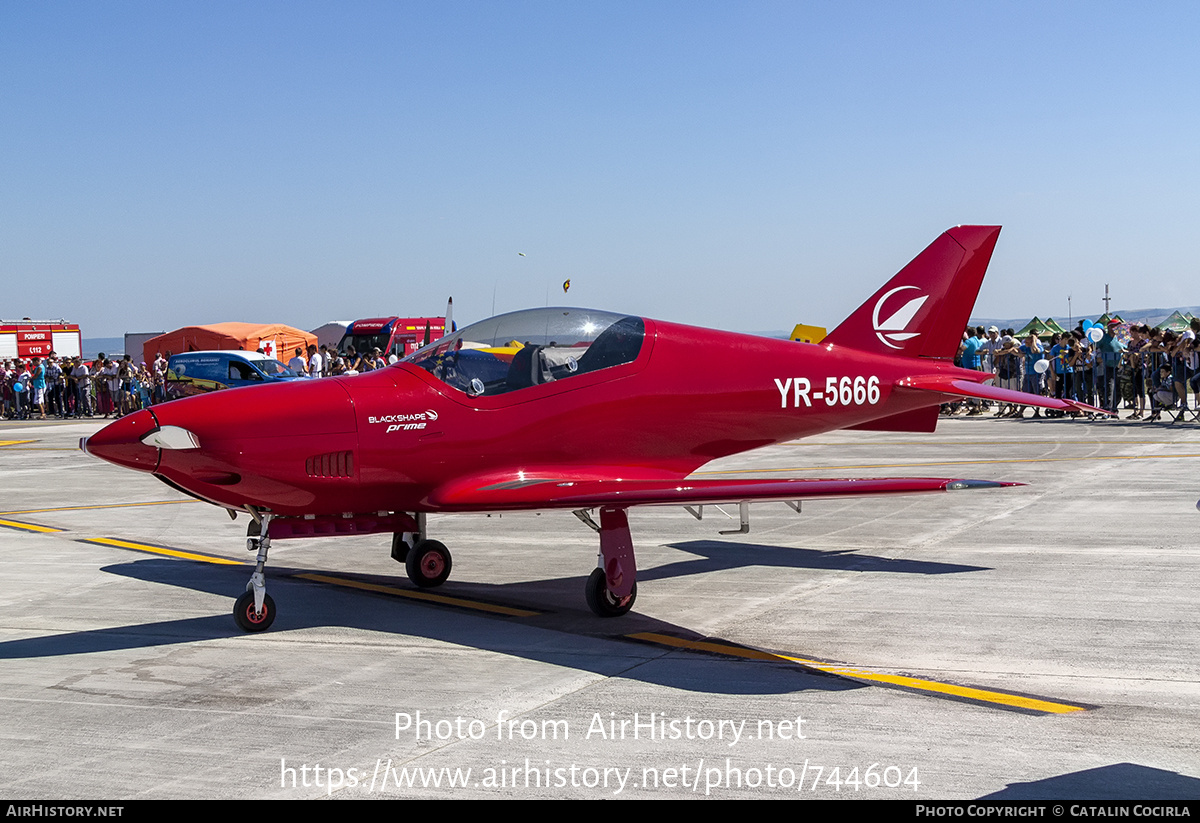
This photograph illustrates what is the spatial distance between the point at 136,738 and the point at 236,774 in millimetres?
848

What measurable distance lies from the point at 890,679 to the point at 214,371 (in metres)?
27.9

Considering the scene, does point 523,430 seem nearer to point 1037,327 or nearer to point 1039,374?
point 1039,374

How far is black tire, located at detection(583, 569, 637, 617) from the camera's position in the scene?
7500 mm

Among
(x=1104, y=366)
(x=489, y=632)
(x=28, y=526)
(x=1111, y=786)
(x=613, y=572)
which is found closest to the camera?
(x=1111, y=786)

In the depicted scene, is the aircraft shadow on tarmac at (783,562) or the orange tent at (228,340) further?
the orange tent at (228,340)

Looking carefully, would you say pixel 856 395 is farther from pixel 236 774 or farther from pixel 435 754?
pixel 236 774

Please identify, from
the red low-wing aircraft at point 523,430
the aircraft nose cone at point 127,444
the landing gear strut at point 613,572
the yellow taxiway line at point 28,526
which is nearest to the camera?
the aircraft nose cone at point 127,444

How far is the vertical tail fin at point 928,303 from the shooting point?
9.34 metres

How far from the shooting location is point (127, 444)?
6.75 metres

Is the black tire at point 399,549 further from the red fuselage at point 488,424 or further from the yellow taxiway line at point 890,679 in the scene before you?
the yellow taxiway line at point 890,679

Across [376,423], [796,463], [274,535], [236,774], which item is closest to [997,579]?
[376,423]

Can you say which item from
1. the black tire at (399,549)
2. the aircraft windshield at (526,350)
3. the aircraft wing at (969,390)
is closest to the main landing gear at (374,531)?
the aircraft windshield at (526,350)

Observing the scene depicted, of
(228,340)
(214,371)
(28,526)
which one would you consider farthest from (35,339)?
(28,526)

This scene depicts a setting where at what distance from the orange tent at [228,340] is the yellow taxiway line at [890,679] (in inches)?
1416
